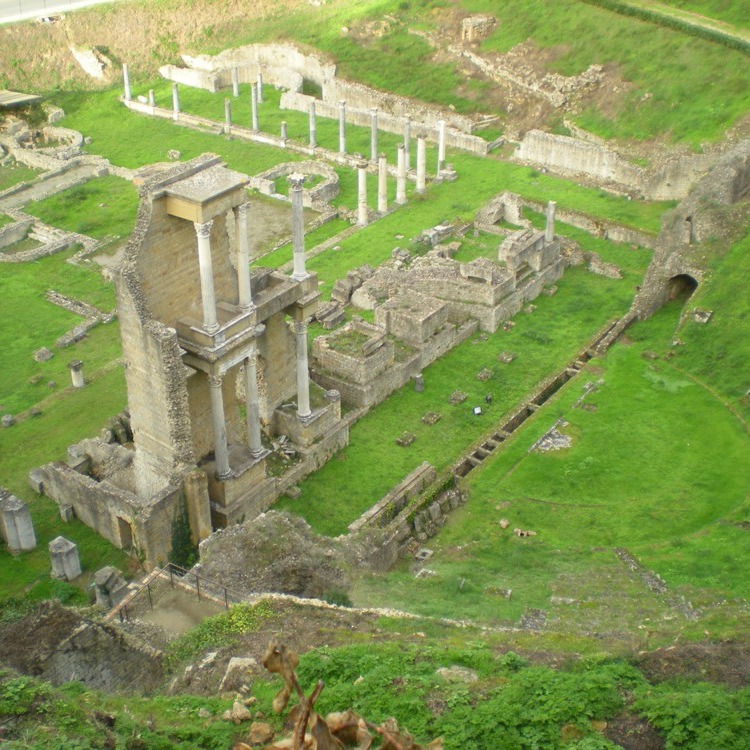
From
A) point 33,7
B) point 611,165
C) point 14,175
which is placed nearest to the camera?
point 611,165

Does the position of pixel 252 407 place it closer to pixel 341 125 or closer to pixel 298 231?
pixel 298 231

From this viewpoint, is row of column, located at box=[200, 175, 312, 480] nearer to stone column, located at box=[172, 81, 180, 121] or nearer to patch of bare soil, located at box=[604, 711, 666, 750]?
patch of bare soil, located at box=[604, 711, 666, 750]

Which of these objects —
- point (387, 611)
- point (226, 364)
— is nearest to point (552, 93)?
point (226, 364)

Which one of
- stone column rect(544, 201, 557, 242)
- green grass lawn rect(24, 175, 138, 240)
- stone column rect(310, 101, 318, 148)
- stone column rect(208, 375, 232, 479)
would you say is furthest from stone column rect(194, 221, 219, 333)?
stone column rect(310, 101, 318, 148)

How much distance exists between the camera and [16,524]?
2697cm

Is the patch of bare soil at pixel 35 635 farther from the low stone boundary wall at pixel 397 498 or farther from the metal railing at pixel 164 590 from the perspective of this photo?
the low stone boundary wall at pixel 397 498

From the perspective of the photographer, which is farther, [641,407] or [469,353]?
[469,353]

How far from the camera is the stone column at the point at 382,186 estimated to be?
46.0 metres

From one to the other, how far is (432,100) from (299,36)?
12521 millimetres

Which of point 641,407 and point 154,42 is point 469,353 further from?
point 154,42

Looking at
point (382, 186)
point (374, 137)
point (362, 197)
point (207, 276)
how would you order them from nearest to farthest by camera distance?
A: point (207, 276), point (362, 197), point (382, 186), point (374, 137)

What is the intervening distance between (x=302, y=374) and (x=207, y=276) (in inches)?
214

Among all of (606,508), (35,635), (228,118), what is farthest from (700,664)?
(228,118)

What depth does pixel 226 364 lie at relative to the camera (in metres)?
26.7
